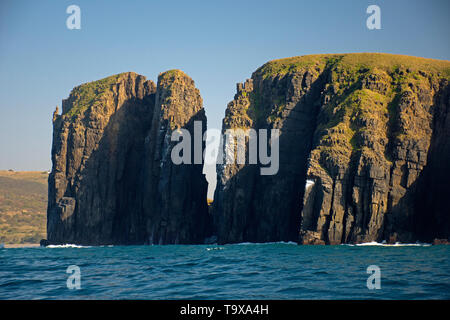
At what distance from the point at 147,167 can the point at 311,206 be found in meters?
55.1

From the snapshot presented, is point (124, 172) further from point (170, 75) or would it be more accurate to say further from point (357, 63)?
point (357, 63)

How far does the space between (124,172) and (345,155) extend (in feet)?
231

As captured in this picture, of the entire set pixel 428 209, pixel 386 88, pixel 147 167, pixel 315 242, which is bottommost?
pixel 315 242

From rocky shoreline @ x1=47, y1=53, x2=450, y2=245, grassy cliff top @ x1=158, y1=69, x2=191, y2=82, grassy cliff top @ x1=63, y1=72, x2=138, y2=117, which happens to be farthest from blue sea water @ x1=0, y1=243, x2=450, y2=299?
grassy cliff top @ x1=63, y1=72, x2=138, y2=117

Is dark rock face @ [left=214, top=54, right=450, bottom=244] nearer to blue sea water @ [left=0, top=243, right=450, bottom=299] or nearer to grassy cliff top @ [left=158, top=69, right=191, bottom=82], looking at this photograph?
grassy cliff top @ [left=158, top=69, right=191, bottom=82]

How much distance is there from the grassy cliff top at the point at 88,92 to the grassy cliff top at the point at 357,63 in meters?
46.4

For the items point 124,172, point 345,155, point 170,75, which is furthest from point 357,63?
point 124,172

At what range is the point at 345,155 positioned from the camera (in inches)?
3691

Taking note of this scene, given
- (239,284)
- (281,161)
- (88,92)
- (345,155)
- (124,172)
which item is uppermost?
(88,92)

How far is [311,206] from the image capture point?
91.0 metres

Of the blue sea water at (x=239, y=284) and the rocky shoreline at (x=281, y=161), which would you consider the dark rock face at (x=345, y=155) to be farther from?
the blue sea water at (x=239, y=284)
